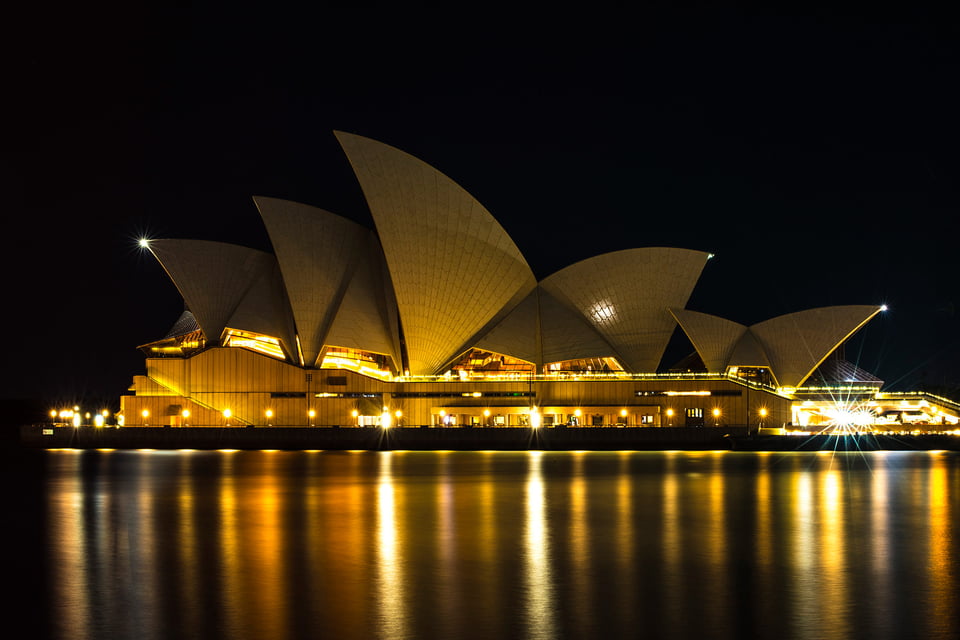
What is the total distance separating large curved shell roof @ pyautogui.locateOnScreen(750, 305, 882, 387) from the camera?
191 feet

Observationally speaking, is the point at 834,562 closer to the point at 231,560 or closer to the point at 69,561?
the point at 231,560

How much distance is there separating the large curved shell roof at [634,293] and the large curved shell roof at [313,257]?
1309 cm

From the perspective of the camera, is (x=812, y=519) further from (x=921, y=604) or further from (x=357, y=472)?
(x=357, y=472)

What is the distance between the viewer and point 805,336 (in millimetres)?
58406

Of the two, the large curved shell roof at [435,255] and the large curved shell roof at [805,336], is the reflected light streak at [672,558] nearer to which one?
the large curved shell roof at [435,255]

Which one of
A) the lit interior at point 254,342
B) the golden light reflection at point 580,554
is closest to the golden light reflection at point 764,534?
the golden light reflection at point 580,554

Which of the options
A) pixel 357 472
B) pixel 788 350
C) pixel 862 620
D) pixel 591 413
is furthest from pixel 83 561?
pixel 788 350

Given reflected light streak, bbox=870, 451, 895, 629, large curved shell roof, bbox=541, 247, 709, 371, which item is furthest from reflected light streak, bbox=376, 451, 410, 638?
large curved shell roof, bbox=541, 247, 709, 371

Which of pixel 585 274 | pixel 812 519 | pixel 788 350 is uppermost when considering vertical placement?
pixel 585 274

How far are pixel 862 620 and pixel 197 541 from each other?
11798 millimetres

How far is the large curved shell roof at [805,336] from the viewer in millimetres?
58188

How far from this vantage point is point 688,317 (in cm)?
5838

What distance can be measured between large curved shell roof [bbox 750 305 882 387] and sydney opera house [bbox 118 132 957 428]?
0.28 ft

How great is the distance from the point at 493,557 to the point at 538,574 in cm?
174
